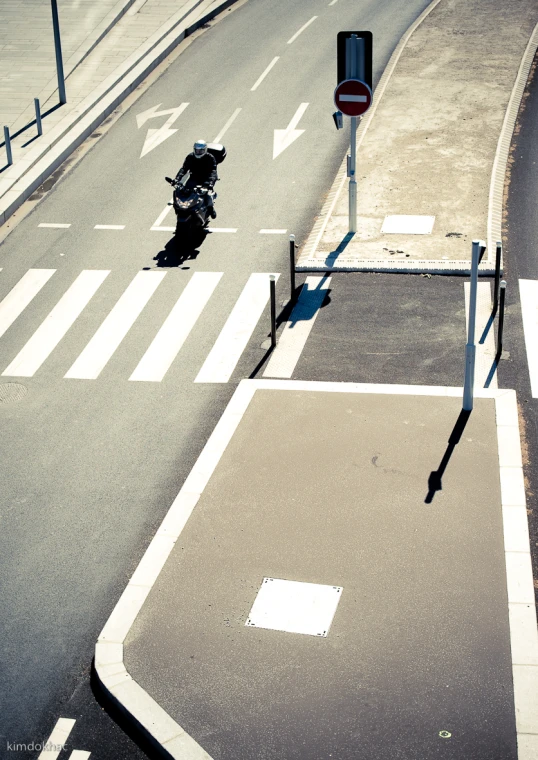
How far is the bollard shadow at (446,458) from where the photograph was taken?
12.0 metres

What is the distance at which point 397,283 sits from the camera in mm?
17484

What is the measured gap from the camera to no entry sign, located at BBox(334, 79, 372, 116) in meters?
17.7

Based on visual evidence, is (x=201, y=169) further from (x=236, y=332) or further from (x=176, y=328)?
(x=236, y=332)

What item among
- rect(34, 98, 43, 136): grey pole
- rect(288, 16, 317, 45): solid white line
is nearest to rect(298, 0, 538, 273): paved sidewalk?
rect(288, 16, 317, 45): solid white line

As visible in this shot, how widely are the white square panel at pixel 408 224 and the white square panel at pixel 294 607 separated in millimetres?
10225

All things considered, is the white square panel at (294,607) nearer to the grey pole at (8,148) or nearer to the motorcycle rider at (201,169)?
the motorcycle rider at (201,169)

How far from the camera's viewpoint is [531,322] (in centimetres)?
1606

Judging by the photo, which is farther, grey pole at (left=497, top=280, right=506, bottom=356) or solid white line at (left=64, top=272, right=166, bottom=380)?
solid white line at (left=64, top=272, right=166, bottom=380)

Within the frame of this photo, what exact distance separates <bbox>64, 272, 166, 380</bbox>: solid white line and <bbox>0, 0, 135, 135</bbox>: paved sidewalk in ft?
30.7

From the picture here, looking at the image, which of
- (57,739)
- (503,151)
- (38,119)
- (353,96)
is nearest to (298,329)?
(353,96)

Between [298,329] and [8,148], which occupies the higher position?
[8,148]

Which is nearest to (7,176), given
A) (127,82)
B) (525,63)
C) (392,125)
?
(127,82)

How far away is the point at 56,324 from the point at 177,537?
671 centimetres

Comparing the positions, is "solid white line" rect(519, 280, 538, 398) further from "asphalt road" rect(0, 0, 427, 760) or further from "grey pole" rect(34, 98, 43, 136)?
"grey pole" rect(34, 98, 43, 136)
